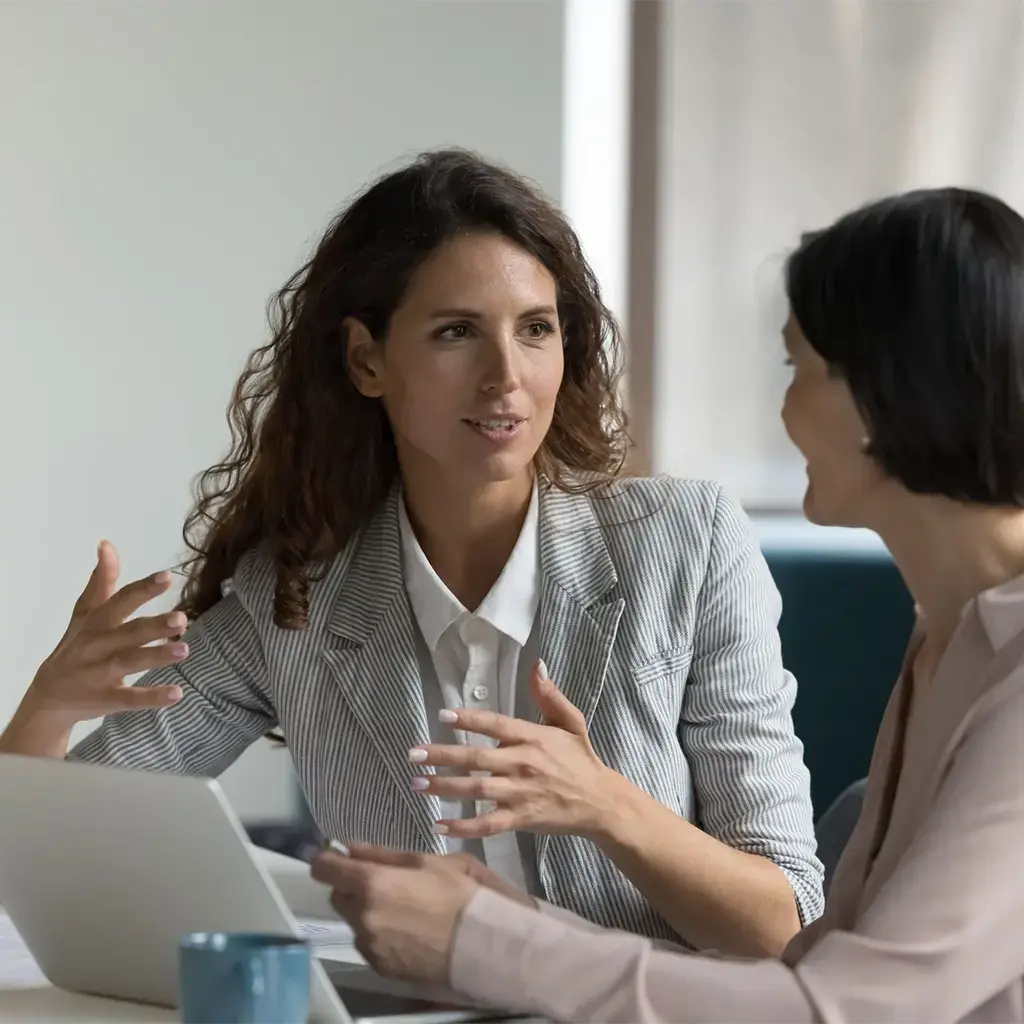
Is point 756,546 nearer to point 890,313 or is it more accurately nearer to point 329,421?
point 329,421

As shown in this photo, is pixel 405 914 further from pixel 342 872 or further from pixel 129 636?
pixel 129 636

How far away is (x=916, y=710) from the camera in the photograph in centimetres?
105

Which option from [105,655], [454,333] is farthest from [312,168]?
[105,655]

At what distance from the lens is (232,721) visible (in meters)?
1.72

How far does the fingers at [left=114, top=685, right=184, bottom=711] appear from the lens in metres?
1.42

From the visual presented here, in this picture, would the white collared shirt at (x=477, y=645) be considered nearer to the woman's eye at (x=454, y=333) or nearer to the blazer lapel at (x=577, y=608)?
the blazer lapel at (x=577, y=608)

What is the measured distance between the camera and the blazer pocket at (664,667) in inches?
61.8

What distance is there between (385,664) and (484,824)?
0.48 meters

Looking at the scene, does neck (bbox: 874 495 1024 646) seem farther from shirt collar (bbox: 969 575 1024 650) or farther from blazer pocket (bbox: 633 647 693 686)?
blazer pocket (bbox: 633 647 693 686)

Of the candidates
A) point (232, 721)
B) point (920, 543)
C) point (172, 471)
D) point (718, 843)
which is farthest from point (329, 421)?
point (172, 471)

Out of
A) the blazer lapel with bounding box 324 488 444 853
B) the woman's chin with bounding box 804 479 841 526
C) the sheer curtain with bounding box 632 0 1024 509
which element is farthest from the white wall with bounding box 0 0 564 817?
the woman's chin with bounding box 804 479 841 526

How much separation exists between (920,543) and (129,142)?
2.25 metres

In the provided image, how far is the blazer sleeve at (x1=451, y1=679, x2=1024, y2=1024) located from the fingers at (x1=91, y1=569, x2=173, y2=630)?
2.10ft

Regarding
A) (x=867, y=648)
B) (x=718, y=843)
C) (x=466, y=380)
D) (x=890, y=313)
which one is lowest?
(x=867, y=648)
